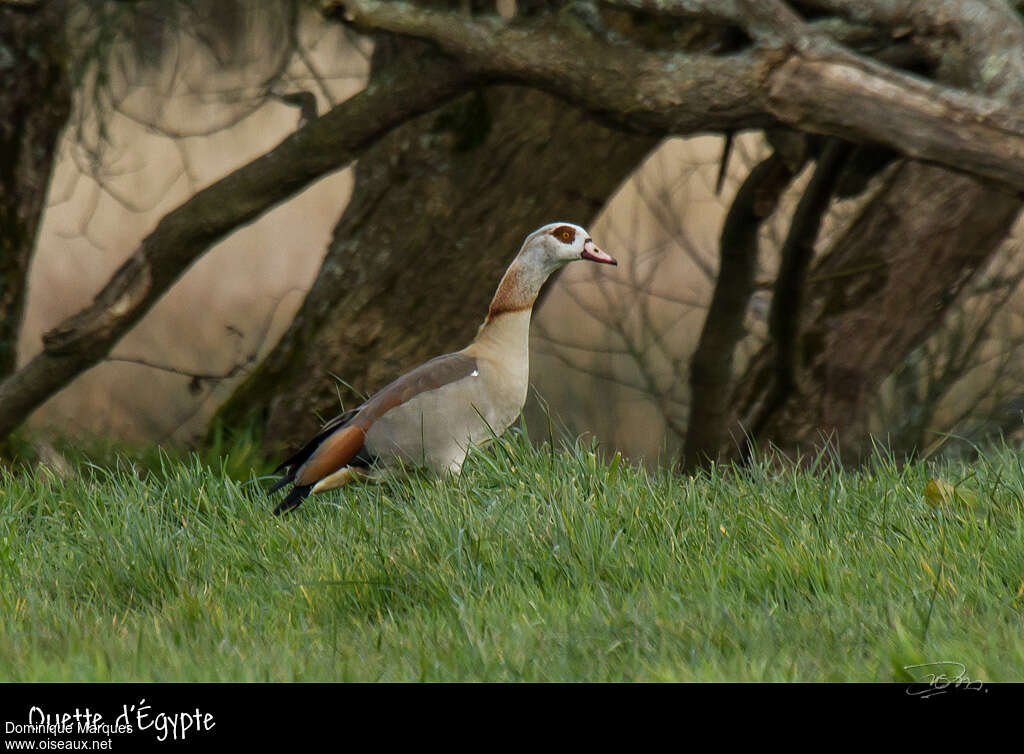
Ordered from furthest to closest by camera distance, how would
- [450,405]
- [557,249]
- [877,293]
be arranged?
[877,293] < [557,249] < [450,405]

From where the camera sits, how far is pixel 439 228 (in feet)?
20.0

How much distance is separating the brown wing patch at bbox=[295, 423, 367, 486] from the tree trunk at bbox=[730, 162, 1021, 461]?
8.12 ft

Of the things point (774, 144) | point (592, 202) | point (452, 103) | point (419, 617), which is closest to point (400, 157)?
point (452, 103)

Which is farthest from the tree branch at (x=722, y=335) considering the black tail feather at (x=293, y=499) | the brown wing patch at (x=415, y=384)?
the black tail feather at (x=293, y=499)

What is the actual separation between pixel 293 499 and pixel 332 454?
20cm

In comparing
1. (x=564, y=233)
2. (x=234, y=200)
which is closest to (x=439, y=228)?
(x=234, y=200)

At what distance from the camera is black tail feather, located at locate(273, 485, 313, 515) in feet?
14.0

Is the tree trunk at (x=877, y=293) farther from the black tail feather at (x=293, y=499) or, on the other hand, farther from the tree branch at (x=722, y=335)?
the black tail feather at (x=293, y=499)

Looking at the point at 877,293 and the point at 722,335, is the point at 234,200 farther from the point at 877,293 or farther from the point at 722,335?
the point at 877,293

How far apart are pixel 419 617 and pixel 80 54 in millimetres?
4967

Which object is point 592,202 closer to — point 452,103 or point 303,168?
point 452,103

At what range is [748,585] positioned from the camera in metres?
3.15
